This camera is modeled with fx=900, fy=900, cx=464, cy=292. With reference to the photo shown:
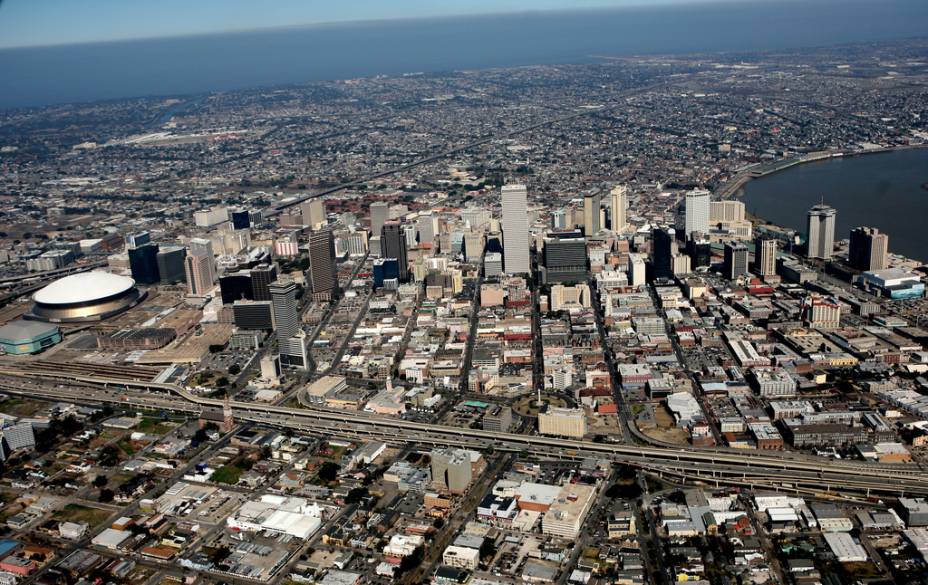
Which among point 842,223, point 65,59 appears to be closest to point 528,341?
point 842,223

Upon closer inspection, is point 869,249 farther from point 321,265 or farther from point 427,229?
point 321,265

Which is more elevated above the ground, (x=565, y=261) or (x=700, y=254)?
(x=565, y=261)

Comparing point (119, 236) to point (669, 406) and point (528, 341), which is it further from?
point (669, 406)

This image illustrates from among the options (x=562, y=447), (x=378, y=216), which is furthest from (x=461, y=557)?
(x=378, y=216)

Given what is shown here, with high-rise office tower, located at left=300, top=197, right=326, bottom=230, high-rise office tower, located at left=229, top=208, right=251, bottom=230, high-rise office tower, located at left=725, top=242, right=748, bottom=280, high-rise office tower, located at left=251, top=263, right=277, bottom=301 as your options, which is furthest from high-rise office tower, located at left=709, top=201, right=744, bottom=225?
high-rise office tower, located at left=229, top=208, right=251, bottom=230

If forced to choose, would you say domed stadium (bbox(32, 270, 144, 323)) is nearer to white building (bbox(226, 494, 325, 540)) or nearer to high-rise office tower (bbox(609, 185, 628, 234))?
white building (bbox(226, 494, 325, 540))

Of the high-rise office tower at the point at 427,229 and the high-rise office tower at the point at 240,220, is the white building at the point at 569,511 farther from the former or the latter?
the high-rise office tower at the point at 240,220

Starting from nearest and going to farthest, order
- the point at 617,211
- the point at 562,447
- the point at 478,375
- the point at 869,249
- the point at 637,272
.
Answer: the point at 562,447, the point at 478,375, the point at 869,249, the point at 637,272, the point at 617,211
